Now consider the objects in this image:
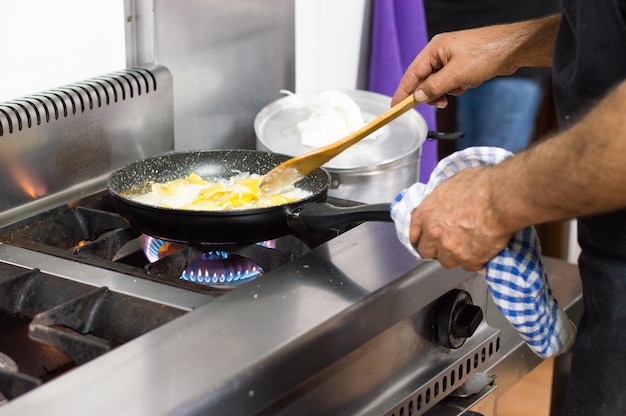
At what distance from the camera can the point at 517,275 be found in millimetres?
1050

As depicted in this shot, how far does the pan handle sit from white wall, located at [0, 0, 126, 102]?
0.48 m

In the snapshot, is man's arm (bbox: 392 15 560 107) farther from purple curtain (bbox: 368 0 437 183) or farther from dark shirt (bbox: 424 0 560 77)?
dark shirt (bbox: 424 0 560 77)

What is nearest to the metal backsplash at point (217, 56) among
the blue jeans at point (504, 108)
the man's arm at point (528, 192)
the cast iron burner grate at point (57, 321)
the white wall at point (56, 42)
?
the white wall at point (56, 42)

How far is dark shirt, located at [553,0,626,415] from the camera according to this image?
1038mm

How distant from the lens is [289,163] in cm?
131

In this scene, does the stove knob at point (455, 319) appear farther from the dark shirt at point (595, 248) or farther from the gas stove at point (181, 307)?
the dark shirt at point (595, 248)

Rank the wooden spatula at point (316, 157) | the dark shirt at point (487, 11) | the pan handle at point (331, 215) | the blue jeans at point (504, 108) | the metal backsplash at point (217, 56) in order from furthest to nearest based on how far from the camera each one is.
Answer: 1. the blue jeans at point (504, 108)
2. the dark shirt at point (487, 11)
3. the metal backsplash at point (217, 56)
4. the wooden spatula at point (316, 157)
5. the pan handle at point (331, 215)

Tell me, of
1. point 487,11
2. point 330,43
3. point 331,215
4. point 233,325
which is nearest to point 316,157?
point 331,215

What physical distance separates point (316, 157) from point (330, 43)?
2.44ft

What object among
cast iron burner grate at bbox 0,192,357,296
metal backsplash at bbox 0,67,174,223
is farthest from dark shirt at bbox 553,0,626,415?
metal backsplash at bbox 0,67,174,223

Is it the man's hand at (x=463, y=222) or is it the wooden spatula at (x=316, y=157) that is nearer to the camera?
the man's hand at (x=463, y=222)

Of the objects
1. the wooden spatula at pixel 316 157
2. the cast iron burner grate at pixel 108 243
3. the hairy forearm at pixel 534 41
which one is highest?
the hairy forearm at pixel 534 41

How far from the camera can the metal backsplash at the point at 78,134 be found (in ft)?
4.40

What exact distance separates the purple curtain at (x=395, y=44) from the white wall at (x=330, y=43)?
38 millimetres
